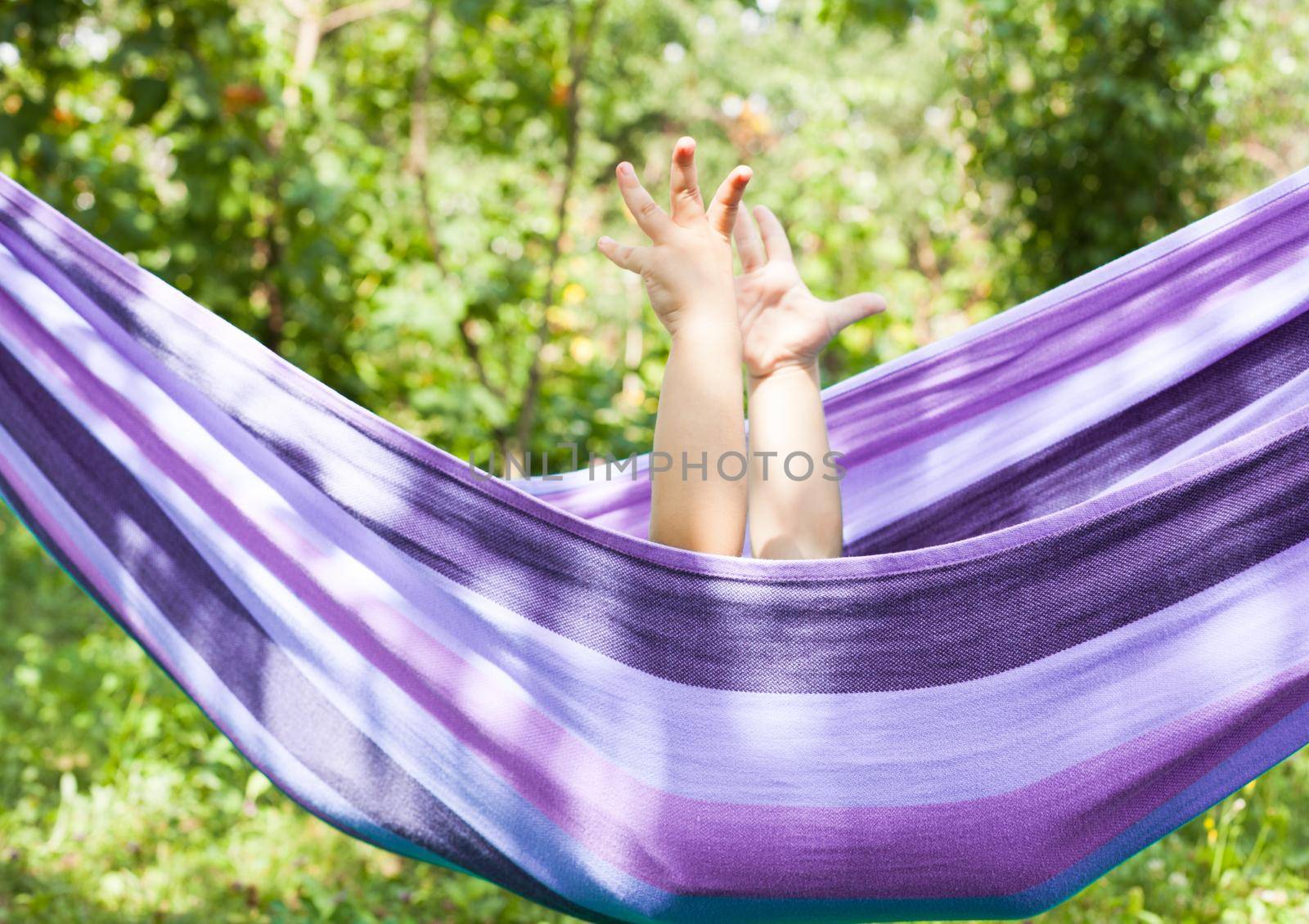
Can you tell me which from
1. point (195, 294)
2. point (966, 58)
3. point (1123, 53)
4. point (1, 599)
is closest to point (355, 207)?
point (195, 294)

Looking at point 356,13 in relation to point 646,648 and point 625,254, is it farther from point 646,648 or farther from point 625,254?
point 646,648

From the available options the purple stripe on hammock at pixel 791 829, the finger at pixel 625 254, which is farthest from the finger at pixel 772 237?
the purple stripe on hammock at pixel 791 829

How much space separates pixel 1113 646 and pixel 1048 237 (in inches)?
125

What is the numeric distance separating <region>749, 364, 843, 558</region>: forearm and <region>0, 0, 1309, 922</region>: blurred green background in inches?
30.0

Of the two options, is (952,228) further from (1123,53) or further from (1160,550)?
(1160,550)

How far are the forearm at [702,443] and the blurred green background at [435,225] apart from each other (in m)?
0.82

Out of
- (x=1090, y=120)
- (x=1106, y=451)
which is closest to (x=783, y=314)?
(x=1106, y=451)

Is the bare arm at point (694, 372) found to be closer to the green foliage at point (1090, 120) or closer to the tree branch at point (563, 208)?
the tree branch at point (563, 208)

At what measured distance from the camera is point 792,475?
4.33 ft

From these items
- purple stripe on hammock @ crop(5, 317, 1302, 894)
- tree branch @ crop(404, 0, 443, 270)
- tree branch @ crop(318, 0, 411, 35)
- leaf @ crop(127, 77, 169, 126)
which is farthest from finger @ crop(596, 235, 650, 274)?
tree branch @ crop(318, 0, 411, 35)

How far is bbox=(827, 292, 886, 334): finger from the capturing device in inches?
52.6

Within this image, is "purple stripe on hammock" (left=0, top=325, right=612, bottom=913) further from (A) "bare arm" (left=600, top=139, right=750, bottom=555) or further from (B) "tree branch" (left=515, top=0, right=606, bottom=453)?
(B) "tree branch" (left=515, top=0, right=606, bottom=453)

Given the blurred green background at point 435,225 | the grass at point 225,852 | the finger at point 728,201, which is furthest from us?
the blurred green background at point 435,225

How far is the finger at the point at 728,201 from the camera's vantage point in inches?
46.9
